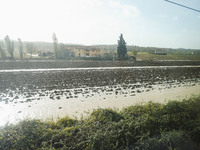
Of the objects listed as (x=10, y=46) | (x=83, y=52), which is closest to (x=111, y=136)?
(x=10, y=46)

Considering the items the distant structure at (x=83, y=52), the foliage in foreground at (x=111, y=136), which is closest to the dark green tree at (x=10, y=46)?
the distant structure at (x=83, y=52)

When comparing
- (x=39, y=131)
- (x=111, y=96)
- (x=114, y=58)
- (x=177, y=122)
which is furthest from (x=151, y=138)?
(x=114, y=58)

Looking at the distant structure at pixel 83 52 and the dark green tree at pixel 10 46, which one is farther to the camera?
the distant structure at pixel 83 52

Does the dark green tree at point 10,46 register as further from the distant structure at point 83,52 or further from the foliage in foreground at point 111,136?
the foliage in foreground at point 111,136

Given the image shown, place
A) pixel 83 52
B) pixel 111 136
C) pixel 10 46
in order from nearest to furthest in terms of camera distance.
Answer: pixel 111 136 < pixel 10 46 < pixel 83 52

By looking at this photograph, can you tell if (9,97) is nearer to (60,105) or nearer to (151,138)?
(60,105)

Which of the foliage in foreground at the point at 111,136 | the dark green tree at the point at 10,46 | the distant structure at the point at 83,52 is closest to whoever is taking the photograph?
the foliage in foreground at the point at 111,136

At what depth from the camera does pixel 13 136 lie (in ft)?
11.4

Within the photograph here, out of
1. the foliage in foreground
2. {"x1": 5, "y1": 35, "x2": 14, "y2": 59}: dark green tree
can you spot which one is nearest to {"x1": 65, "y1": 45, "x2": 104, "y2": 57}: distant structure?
{"x1": 5, "y1": 35, "x2": 14, "y2": 59}: dark green tree

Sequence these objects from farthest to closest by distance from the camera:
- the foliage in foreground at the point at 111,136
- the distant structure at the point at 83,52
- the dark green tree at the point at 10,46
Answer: the distant structure at the point at 83,52 < the dark green tree at the point at 10,46 < the foliage in foreground at the point at 111,136

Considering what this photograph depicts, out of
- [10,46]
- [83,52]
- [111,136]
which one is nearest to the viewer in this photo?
[111,136]

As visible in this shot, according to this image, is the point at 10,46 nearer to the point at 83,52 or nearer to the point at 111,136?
the point at 83,52

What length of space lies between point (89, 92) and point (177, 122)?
9368 mm

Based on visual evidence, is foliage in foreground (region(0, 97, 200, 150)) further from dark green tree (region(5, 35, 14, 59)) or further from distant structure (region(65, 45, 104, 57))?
distant structure (region(65, 45, 104, 57))
